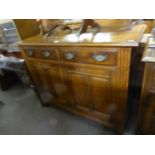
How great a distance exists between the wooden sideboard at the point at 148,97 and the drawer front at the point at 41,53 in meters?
0.71

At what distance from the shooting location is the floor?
1462mm

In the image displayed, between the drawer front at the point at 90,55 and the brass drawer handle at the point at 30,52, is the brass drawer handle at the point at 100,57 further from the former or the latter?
the brass drawer handle at the point at 30,52

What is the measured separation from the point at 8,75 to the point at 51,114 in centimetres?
118

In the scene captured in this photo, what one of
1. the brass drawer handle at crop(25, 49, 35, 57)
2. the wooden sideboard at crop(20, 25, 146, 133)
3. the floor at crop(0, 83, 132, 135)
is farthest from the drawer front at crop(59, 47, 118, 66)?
the floor at crop(0, 83, 132, 135)

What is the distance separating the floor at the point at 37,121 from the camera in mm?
1462

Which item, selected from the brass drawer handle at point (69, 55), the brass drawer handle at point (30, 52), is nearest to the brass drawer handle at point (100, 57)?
the brass drawer handle at point (69, 55)

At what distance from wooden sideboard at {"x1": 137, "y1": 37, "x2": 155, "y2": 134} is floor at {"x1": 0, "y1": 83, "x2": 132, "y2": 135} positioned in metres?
0.29

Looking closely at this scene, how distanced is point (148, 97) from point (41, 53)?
0.94 meters

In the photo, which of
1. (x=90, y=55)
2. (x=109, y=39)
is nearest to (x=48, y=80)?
(x=90, y=55)

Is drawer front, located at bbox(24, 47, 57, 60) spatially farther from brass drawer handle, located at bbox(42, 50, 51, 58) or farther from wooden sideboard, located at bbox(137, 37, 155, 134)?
wooden sideboard, located at bbox(137, 37, 155, 134)

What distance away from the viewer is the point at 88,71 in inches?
42.5

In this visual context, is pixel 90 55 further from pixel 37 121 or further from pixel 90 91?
pixel 37 121

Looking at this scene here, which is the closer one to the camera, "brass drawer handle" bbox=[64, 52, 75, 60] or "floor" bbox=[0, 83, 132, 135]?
"brass drawer handle" bbox=[64, 52, 75, 60]
